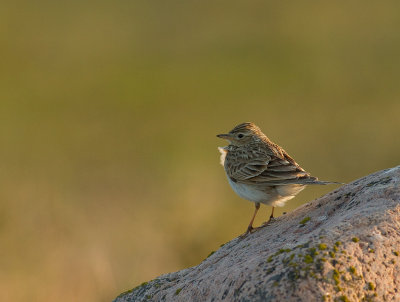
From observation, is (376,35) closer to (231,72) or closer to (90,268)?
(231,72)

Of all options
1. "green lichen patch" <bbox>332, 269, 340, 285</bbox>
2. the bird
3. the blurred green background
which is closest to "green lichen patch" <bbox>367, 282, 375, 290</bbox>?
"green lichen patch" <bbox>332, 269, 340, 285</bbox>

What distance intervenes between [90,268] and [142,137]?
11302mm

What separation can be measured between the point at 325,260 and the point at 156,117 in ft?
73.4

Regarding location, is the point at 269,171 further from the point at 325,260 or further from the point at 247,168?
the point at 325,260

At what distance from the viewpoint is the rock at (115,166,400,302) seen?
16.6ft

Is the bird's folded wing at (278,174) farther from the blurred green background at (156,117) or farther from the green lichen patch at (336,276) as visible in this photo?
the blurred green background at (156,117)

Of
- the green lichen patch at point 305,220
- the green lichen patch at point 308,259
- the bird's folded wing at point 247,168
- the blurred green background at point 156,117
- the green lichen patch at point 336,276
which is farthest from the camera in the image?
the blurred green background at point 156,117

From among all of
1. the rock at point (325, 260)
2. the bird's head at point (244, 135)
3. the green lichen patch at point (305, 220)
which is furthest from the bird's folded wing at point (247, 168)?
the green lichen patch at point (305, 220)

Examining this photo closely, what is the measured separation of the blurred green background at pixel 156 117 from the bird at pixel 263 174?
4.58m

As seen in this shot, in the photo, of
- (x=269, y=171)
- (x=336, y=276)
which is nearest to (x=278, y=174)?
(x=269, y=171)

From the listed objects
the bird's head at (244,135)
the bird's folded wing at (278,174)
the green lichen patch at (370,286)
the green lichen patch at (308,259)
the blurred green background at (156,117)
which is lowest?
the green lichen patch at (370,286)

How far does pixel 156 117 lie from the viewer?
27.4 meters

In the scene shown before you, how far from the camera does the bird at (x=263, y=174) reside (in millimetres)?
7820

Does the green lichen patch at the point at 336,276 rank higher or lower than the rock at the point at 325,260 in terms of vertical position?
lower
